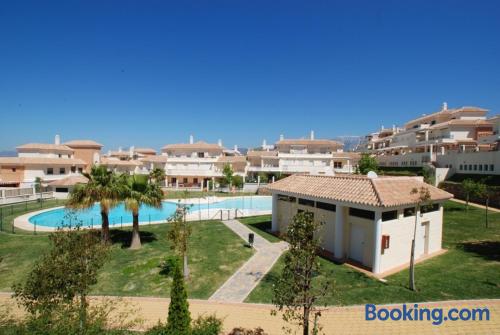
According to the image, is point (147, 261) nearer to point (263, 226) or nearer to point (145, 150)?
point (263, 226)

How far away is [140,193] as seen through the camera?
1761 centimetres

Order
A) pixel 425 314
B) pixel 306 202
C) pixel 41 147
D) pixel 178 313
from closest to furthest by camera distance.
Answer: pixel 178 313 → pixel 425 314 → pixel 306 202 → pixel 41 147

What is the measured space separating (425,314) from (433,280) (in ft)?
11.8

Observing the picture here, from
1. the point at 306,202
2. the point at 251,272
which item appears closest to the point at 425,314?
the point at 251,272

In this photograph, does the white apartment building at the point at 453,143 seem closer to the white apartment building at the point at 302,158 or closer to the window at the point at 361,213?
the white apartment building at the point at 302,158

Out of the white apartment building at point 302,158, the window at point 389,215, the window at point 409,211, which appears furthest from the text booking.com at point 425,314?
the white apartment building at point 302,158

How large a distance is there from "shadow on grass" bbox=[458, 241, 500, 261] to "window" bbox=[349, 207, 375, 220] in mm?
7356

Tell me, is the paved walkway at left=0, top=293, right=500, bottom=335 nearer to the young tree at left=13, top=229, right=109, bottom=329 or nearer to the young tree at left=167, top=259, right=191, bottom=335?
the young tree at left=167, top=259, right=191, bottom=335

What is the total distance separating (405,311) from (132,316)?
1040cm

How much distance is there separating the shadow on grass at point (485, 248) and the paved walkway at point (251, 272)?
37.6 feet

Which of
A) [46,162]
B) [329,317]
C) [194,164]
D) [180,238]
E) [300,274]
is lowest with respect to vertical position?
[329,317]

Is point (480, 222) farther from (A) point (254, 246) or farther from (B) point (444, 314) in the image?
(A) point (254, 246)

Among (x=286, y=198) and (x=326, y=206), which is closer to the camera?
(x=326, y=206)

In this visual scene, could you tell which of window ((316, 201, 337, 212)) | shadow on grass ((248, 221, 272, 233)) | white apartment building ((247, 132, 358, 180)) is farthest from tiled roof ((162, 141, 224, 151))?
window ((316, 201, 337, 212))
